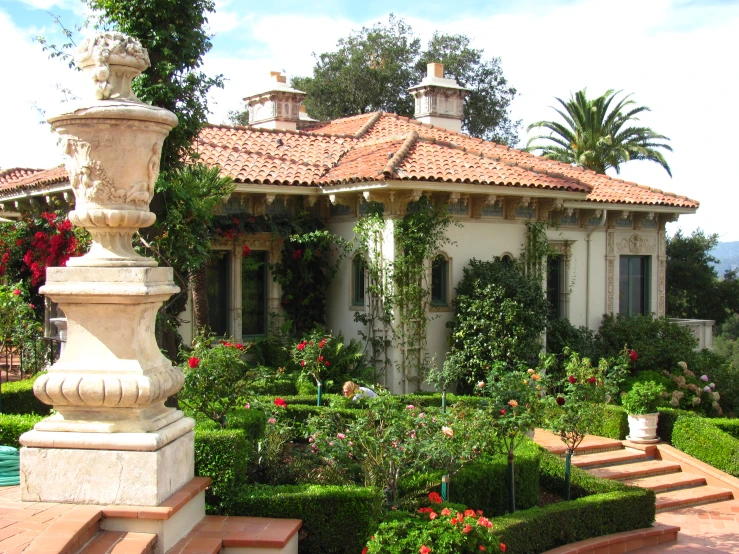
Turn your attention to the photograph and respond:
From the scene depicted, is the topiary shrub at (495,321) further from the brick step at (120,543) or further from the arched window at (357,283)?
the brick step at (120,543)

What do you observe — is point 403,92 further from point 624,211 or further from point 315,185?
point 315,185

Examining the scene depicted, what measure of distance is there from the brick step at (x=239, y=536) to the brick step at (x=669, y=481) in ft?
24.0

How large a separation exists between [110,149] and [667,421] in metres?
11.6

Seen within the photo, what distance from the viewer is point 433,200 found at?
48.4ft

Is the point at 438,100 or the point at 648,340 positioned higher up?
the point at 438,100

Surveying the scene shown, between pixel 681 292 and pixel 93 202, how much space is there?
93.1ft

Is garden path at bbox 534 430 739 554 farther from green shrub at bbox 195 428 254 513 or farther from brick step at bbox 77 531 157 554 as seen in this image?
brick step at bbox 77 531 157 554

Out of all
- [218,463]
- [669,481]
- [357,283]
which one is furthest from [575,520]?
[357,283]

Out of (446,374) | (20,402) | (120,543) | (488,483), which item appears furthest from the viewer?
(446,374)

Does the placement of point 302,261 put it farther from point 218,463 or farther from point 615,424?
point 218,463

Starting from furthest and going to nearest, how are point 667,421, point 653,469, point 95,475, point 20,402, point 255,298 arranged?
point 255,298 < point 667,421 < point 653,469 < point 20,402 < point 95,475

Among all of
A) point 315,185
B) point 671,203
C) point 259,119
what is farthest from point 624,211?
point 259,119

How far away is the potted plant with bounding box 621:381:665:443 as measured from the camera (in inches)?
535

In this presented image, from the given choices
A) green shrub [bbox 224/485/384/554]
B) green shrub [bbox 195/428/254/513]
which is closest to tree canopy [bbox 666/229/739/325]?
green shrub [bbox 224/485/384/554]
